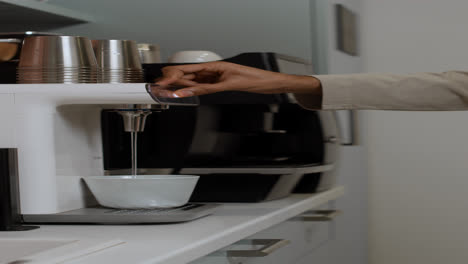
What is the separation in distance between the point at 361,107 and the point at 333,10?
0.62 metres

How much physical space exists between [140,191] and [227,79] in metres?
0.24

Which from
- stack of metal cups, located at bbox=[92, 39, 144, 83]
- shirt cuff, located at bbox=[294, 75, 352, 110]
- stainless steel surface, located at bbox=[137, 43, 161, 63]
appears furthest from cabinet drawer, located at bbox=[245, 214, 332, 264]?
stainless steel surface, located at bbox=[137, 43, 161, 63]

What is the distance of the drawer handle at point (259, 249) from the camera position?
1.12 m

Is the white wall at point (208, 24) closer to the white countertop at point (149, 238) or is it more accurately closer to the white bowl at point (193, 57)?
the white bowl at point (193, 57)

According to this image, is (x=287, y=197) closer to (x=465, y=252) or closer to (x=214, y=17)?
(x=214, y=17)

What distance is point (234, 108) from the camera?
1.55 m

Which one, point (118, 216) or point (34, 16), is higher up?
point (34, 16)

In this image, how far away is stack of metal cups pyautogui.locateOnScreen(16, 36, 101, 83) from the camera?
48.1 inches

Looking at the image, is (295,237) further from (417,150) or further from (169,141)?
(417,150)

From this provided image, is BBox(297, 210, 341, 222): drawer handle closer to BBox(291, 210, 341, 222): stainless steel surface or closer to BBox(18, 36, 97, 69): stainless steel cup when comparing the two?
BBox(291, 210, 341, 222): stainless steel surface

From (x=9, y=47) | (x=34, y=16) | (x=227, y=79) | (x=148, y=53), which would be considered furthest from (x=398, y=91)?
(x=34, y=16)

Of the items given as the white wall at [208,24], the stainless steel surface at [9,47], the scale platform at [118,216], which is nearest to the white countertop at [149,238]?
the scale platform at [118,216]

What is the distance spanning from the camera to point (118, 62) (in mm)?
1284

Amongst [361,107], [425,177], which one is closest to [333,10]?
[361,107]
